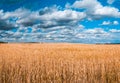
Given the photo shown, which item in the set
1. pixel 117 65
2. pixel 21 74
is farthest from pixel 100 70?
pixel 21 74

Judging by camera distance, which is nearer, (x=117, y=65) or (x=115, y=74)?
(x=115, y=74)

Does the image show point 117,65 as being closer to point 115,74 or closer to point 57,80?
point 115,74

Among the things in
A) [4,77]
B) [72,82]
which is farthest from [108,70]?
[4,77]

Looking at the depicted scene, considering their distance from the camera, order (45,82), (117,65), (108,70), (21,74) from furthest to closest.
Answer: (117,65)
(108,70)
(21,74)
(45,82)

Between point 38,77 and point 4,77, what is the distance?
0.92 meters

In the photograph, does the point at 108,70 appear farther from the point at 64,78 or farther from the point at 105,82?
the point at 64,78

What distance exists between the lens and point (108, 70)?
705 centimetres

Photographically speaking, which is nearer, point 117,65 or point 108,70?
point 108,70

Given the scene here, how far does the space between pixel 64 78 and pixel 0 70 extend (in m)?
2.13

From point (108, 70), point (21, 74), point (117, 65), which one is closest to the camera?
point (21, 74)

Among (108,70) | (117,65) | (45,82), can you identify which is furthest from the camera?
(117,65)

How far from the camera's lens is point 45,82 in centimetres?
596

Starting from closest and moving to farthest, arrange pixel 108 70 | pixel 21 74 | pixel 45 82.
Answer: pixel 45 82, pixel 21 74, pixel 108 70

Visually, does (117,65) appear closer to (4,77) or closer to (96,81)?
(96,81)
